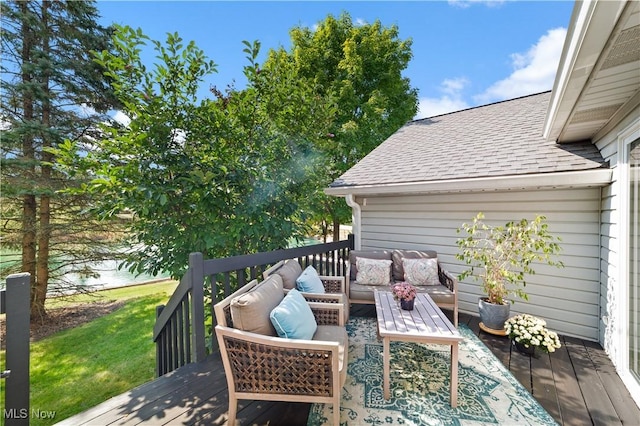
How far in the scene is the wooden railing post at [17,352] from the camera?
1.37 metres

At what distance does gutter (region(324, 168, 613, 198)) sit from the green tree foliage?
147cm

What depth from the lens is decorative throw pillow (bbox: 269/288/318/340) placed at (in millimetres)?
2006

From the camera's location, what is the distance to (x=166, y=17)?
3.61 meters

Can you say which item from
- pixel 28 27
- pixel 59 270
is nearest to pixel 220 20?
pixel 28 27

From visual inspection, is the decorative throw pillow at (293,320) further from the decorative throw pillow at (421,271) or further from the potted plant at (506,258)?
the potted plant at (506,258)

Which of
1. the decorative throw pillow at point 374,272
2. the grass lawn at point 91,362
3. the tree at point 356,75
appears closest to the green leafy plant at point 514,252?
the decorative throw pillow at point 374,272

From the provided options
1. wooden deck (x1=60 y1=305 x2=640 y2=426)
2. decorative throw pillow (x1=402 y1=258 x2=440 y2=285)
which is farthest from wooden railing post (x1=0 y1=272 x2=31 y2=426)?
decorative throw pillow (x1=402 y1=258 x2=440 y2=285)

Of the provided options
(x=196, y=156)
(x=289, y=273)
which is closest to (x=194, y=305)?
(x=289, y=273)

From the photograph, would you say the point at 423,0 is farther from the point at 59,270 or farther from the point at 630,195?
the point at 59,270

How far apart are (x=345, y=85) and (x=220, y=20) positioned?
442 cm

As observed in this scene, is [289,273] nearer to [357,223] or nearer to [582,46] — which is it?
[357,223]

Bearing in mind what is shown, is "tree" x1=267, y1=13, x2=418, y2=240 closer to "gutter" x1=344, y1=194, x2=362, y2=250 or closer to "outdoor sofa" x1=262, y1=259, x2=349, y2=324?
"gutter" x1=344, y1=194, x2=362, y2=250

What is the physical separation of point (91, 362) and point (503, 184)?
7.27 metres

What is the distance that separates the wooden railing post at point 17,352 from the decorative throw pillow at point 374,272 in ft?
11.5
